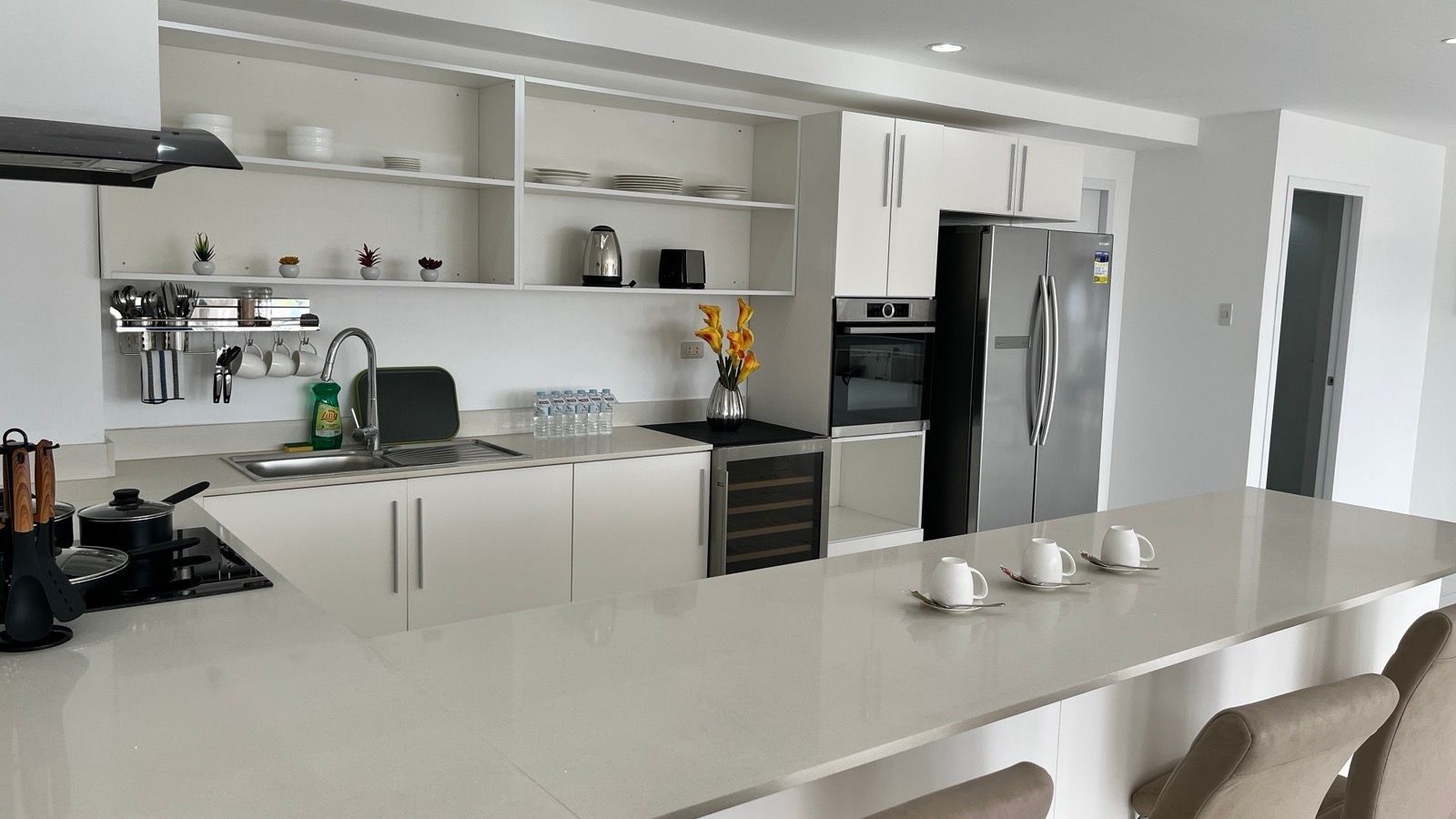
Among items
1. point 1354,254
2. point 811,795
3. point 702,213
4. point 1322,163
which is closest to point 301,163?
point 702,213

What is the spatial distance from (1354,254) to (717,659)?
19.1ft

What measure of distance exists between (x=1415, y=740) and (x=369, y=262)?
10.5ft

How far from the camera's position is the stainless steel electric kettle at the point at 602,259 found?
156 inches

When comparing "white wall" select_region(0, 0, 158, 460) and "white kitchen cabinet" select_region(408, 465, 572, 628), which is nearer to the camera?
"white wall" select_region(0, 0, 158, 460)

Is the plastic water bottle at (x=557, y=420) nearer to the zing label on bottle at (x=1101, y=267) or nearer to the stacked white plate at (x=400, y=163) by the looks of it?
the stacked white plate at (x=400, y=163)

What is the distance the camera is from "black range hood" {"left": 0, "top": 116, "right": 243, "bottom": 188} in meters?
1.89

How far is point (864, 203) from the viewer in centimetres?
431

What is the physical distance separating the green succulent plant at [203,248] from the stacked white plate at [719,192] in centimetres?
179

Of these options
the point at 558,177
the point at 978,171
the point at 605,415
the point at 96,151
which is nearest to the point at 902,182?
the point at 978,171

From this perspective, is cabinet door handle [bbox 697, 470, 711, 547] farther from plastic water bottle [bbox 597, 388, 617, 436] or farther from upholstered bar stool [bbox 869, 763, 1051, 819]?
upholstered bar stool [bbox 869, 763, 1051, 819]

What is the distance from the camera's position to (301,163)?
3266 millimetres

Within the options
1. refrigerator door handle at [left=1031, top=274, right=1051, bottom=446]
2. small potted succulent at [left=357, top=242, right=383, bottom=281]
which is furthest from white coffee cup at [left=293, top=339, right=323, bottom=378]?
refrigerator door handle at [left=1031, top=274, right=1051, bottom=446]

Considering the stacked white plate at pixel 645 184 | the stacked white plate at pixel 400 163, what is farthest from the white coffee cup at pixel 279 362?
the stacked white plate at pixel 645 184

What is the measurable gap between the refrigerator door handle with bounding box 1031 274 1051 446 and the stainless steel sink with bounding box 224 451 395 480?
286cm
